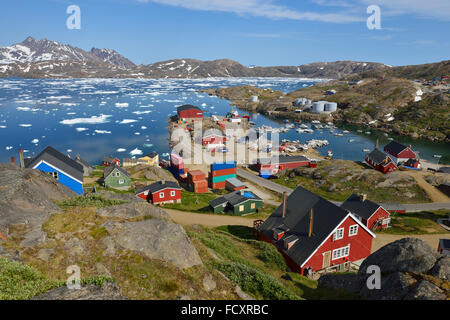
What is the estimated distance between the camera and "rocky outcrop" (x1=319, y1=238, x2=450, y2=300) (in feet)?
34.9

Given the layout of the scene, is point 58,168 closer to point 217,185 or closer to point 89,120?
point 217,185

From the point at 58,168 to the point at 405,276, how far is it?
112 feet

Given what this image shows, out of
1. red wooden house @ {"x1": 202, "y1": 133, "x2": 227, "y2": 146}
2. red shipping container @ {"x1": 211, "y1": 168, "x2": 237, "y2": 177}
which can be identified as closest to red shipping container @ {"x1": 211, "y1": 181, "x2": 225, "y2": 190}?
red shipping container @ {"x1": 211, "y1": 168, "x2": 237, "y2": 177}

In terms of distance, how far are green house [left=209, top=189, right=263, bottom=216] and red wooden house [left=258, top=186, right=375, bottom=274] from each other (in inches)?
429

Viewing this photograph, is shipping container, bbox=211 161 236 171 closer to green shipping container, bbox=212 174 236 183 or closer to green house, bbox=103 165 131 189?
green shipping container, bbox=212 174 236 183

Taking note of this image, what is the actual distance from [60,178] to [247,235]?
22613 millimetres

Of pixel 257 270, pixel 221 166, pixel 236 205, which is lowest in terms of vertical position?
pixel 236 205

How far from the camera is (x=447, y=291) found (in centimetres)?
1030

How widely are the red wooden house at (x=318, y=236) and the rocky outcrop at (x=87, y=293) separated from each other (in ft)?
54.5

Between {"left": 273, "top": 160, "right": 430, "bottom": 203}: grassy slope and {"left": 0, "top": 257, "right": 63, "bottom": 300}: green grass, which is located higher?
{"left": 0, "top": 257, "right": 63, "bottom": 300}: green grass

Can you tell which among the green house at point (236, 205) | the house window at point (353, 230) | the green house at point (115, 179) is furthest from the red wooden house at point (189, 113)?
the house window at point (353, 230)

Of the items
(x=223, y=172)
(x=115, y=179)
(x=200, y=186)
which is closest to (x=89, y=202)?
(x=115, y=179)

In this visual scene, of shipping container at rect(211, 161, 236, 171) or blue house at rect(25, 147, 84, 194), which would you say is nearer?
blue house at rect(25, 147, 84, 194)

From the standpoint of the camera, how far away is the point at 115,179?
142 ft
